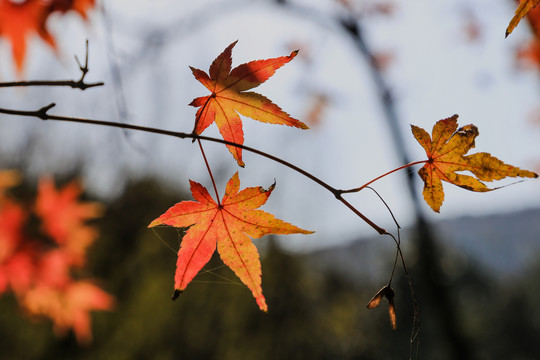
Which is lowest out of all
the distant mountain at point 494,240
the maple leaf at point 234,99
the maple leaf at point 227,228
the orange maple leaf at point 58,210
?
the distant mountain at point 494,240

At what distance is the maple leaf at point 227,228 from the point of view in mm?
554

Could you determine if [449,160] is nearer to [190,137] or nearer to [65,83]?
[190,137]

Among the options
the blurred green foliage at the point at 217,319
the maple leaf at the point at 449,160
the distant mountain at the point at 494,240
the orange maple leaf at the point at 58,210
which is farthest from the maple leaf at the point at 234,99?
the distant mountain at the point at 494,240

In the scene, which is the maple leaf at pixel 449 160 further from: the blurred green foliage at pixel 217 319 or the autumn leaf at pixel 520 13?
the blurred green foliage at pixel 217 319

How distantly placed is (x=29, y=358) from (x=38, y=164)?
5653 mm

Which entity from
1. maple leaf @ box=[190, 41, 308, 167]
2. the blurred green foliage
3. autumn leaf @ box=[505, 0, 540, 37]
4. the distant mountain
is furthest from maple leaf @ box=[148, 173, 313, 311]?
the distant mountain

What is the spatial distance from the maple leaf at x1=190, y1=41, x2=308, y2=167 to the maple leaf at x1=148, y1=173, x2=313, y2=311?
0.06m

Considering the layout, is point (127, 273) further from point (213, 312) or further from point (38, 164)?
point (38, 164)

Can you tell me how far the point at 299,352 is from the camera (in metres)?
4.94

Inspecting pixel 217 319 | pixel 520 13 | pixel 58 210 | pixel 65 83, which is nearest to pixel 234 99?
pixel 65 83

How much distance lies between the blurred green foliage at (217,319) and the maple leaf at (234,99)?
285 cm

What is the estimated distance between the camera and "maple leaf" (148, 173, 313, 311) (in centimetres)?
55

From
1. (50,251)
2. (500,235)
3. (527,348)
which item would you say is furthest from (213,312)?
(500,235)

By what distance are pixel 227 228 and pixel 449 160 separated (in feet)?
1.13
